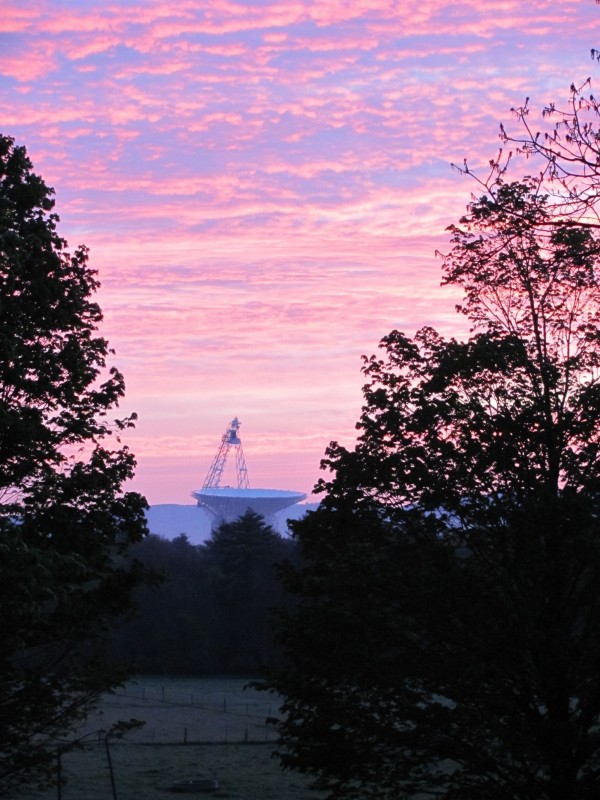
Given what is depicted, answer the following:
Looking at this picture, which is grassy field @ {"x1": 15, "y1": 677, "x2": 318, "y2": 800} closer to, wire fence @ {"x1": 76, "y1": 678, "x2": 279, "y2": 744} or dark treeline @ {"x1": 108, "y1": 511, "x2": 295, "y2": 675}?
wire fence @ {"x1": 76, "y1": 678, "x2": 279, "y2": 744}

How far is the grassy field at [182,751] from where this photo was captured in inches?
1630

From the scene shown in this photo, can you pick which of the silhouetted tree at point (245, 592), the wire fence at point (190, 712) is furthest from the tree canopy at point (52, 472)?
the silhouetted tree at point (245, 592)

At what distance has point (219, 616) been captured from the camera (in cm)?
10169

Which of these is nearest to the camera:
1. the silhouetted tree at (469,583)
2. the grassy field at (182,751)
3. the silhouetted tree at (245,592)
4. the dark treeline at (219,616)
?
the silhouetted tree at (469,583)

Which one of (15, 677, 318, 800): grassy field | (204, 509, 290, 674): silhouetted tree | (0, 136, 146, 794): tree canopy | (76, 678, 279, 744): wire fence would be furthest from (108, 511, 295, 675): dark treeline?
(0, 136, 146, 794): tree canopy

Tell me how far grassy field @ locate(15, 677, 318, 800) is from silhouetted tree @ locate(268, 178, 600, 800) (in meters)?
3.46

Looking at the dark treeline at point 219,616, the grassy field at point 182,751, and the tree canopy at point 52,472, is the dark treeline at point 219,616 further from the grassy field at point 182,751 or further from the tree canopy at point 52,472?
the tree canopy at point 52,472

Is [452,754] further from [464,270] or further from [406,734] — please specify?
Answer: [464,270]

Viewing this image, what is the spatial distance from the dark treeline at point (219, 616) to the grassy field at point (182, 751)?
789 centimetres

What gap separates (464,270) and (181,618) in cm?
8156

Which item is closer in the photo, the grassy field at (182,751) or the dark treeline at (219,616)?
the grassy field at (182,751)

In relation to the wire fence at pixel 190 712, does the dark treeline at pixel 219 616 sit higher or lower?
higher

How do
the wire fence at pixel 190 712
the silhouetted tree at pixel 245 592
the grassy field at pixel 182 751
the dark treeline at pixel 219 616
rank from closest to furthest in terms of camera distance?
the grassy field at pixel 182 751 → the wire fence at pixel 190 712 → the dark treeline at pixel 219 616 → the silhouetted tree at pixel 245 592

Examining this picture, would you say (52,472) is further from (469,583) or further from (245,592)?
(245,592)
